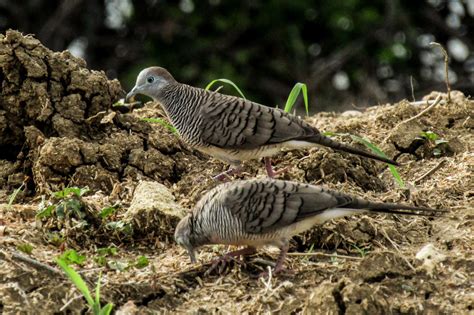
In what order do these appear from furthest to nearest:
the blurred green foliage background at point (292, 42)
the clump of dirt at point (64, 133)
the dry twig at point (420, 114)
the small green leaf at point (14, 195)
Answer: the blurred green foliage background at point (292, 42)
the dry twig at point (420, 114)
the clump of dirt at point (64, 133)
the small green leaf at point (14, 195)

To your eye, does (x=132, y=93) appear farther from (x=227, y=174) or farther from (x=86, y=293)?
(x=86, y=293)

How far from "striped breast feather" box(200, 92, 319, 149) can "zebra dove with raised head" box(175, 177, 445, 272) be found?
92 centimetres

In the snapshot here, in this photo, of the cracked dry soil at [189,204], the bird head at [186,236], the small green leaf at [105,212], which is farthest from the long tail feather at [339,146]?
the small green leaf at [105,212]

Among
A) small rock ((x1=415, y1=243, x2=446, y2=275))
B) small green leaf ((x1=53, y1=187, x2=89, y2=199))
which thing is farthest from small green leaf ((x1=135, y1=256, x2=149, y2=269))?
small rock ((x1=415, y1=243, x2=446, y2=275))

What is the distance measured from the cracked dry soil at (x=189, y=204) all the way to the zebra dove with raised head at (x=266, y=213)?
202mm

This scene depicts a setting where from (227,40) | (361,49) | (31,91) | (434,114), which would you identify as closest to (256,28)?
(227,40)

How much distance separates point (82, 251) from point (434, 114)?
10.2 feet

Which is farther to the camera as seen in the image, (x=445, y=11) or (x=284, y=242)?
(x=445, y=11)

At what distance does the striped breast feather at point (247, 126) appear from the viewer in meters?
6.04

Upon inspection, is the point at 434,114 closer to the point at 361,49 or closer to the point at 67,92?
the point at 67,92

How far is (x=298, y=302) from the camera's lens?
4.71 m

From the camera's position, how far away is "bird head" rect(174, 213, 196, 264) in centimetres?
512

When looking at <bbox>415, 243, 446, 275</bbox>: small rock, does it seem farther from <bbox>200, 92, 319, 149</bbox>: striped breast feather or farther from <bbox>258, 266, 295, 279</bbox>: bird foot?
<bbox>200, 92, 319, 149</bbox>: striped breast feather

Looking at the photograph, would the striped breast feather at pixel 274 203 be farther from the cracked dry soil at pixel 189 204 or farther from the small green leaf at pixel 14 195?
the small green leaf at pixel 14 195
